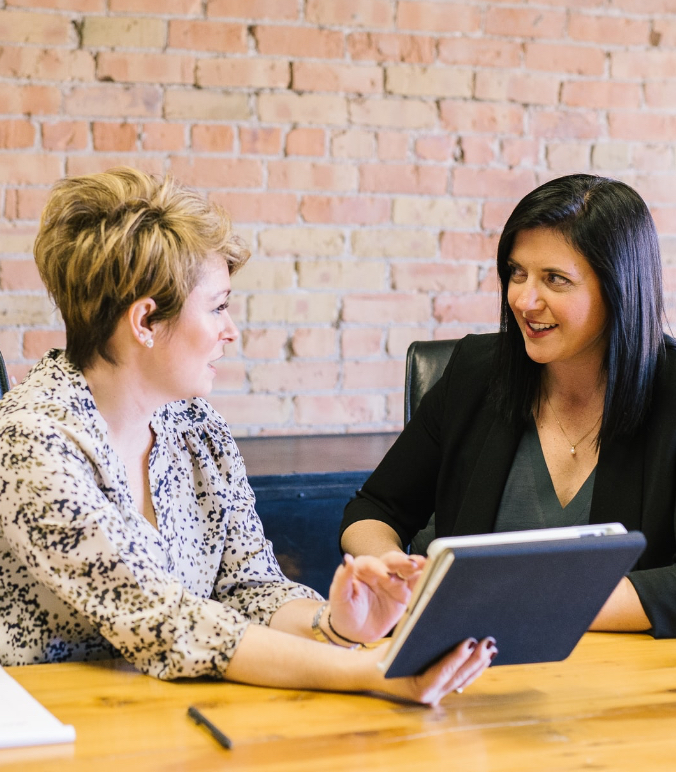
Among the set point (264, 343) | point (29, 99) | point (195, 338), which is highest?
point (29, 99)

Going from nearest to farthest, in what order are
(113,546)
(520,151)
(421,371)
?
1. (113,546)
2. (421,371)
3. (520,151)

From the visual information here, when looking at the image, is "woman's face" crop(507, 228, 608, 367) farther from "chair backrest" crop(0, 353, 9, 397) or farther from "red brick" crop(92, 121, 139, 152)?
"red brick" crop(92, 121, 139, 152)

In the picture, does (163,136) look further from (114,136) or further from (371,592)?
(371,592)

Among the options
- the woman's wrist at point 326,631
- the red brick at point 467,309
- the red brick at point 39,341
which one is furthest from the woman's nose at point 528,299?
the red brick at point 39,341

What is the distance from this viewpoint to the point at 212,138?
2.44 metres

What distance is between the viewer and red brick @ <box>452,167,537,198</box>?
2.62 metres

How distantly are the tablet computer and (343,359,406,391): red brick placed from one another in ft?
5.03

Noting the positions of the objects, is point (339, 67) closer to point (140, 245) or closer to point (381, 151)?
point (381, 151)

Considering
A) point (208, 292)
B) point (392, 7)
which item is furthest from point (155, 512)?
point (392, 7)

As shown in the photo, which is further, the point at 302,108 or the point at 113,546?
the point at 302,108

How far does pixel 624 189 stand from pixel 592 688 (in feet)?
2.81

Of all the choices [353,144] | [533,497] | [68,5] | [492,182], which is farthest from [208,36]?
[533,497]

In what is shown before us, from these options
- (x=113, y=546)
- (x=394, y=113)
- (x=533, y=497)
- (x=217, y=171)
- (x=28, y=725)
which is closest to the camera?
(x=28, y=725)

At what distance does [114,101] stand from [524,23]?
109 cm
